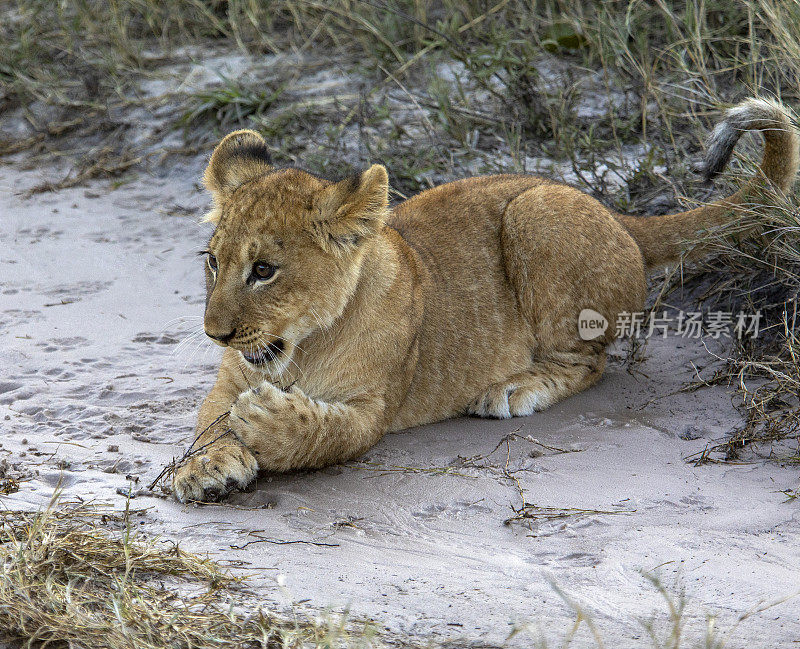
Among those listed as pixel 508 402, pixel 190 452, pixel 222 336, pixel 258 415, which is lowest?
pixel 508 402

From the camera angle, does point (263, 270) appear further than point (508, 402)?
No

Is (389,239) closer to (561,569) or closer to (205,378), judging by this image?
(205,378)

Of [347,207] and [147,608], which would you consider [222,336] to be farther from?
[147,608]

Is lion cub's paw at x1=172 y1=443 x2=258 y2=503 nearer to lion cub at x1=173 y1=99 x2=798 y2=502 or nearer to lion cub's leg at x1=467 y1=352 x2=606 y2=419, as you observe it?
lion cub at x1=173 y1=99 x2=798 y2=502

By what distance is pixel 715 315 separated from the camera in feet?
15.7

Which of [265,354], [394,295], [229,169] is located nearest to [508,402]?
[394,295]

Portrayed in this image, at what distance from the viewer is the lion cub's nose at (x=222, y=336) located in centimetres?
336

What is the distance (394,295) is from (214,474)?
1115 millimetres

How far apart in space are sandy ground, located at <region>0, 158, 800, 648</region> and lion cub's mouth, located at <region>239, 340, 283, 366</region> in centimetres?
43

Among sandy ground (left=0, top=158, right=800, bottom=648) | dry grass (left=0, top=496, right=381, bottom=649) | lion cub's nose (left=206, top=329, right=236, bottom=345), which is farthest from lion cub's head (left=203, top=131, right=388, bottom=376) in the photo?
dry grass (left=0, top=496, right=381, bottom=649)

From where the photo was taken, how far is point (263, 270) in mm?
3426

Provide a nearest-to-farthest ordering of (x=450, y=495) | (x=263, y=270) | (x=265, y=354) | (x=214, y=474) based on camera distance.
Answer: (x=214, y=474) < (x=450, y=495) < (x=263, y=270) < (x=265, y=354)

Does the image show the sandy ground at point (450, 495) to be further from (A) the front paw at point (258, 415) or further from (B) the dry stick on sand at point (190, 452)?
(A) the front paw at point (258, 415)

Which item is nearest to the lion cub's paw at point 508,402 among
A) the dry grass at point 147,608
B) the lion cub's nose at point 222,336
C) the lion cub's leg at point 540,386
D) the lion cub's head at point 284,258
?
the lion cub's leg at point 540,386
